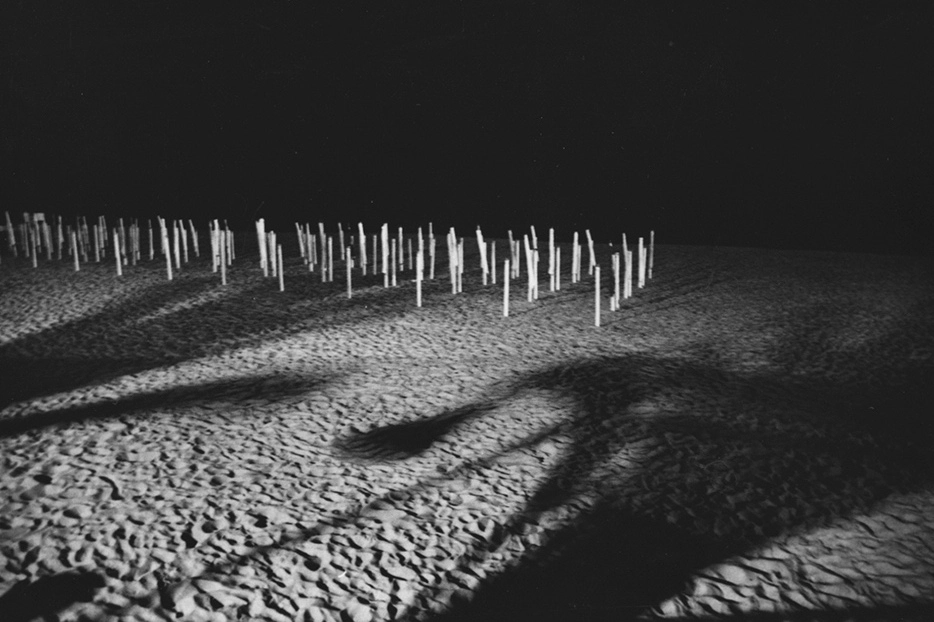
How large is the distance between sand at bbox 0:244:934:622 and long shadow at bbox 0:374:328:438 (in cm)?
1

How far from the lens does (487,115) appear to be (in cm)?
843

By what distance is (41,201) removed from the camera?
30.1 ft

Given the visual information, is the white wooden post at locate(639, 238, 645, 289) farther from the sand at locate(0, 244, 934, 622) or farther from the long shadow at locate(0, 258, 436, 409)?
the long shadow at locate(0, 258, 436, 409)

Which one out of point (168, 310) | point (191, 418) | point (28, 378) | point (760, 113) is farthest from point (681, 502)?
point (760, 113)

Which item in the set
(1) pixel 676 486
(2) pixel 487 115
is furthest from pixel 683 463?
(2) pixel 487 115

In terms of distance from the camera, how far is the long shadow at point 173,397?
94.0 inches

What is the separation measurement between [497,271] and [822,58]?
14.1 ft

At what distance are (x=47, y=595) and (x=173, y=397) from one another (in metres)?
1.28

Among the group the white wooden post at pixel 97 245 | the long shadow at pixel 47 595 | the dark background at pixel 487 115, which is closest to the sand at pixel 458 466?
the long shadow at pixel 47 595

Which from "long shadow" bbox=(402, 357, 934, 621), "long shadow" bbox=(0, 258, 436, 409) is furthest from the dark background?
"long shadow" bbox=(402, 357, 934, 621)

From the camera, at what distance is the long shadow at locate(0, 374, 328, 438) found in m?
2.39

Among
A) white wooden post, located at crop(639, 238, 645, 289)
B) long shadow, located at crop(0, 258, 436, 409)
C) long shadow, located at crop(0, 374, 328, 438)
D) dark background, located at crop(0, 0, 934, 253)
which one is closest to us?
long shadow, located at crop(0, 374, 328, 438)

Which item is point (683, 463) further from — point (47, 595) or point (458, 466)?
point (47, 595)

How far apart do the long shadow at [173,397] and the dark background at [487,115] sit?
19.2 feet
